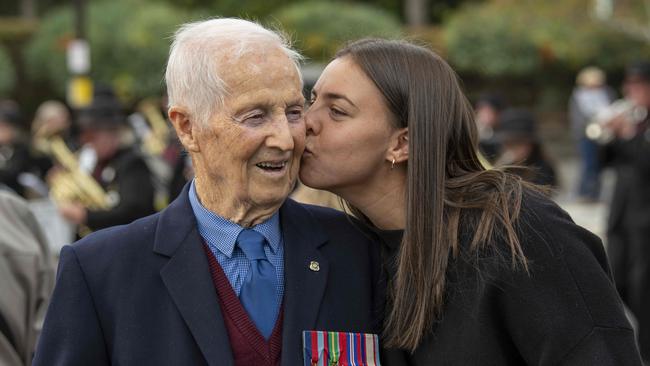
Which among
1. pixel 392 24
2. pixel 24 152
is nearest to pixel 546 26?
pixel 392 24

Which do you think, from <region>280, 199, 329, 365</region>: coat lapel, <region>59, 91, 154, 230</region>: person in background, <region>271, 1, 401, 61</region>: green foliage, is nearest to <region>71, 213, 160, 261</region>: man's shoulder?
<region>280, 199, 329, 365</region>: coat lapel

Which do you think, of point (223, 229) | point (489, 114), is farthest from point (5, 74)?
point (223, 229)

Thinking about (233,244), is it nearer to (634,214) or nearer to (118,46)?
(634,214)

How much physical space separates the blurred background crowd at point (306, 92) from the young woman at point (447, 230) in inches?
14.4

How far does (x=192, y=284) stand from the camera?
3.02 m

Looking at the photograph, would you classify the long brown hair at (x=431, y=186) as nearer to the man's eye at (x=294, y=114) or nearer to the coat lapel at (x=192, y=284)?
the man's eye at (x=294, y=114)

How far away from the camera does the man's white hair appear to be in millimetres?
2979

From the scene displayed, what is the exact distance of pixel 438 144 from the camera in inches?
128

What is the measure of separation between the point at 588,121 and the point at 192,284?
646 inches

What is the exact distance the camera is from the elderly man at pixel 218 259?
117 inches

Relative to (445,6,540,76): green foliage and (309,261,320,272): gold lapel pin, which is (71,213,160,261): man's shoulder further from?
(445,6,540,76): green foliage

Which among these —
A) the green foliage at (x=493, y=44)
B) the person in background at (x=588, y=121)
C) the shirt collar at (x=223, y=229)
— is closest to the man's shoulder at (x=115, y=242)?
the shirt collar at (x=223, y=229)

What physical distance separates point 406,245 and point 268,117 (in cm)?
55

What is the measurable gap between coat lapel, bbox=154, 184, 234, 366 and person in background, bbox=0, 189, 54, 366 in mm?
845
